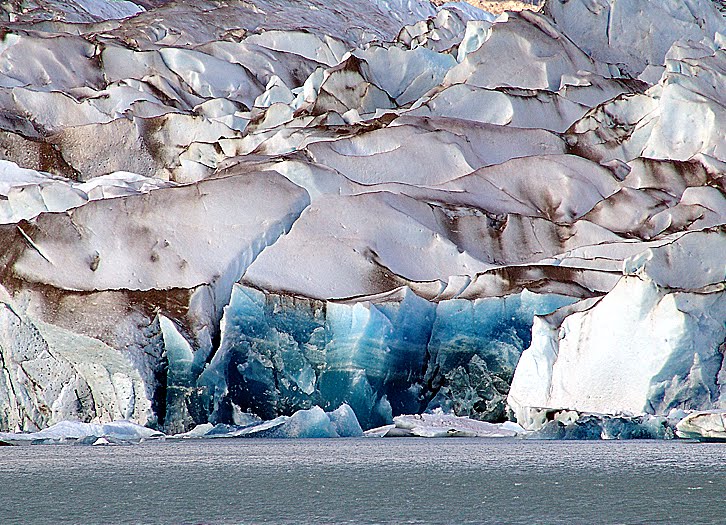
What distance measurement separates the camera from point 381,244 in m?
9.05

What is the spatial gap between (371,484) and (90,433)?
349 centimetres

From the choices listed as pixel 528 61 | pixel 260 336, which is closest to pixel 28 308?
pixel 260 336

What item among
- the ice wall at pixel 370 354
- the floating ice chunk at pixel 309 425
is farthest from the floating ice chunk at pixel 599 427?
the floating ice chunk at pixel 309 425

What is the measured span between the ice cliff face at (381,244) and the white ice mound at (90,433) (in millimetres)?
254

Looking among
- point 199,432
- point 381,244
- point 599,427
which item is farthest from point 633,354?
point 199,432

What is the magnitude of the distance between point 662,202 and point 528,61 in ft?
12.7

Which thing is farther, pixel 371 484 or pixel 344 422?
pixel 344 422

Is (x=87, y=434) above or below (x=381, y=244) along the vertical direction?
below

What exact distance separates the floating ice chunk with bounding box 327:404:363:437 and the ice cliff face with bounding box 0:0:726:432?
1.10ft

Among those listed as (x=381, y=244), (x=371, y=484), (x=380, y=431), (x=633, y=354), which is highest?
(x=381, y=244)

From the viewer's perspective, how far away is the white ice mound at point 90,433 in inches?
294

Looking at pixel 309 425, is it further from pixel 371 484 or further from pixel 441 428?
pixel 371 484

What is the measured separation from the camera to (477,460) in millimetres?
5523

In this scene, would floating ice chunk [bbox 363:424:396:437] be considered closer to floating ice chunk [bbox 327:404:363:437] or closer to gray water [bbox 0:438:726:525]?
floating ice chunk [bbox 327:404:363:437]
